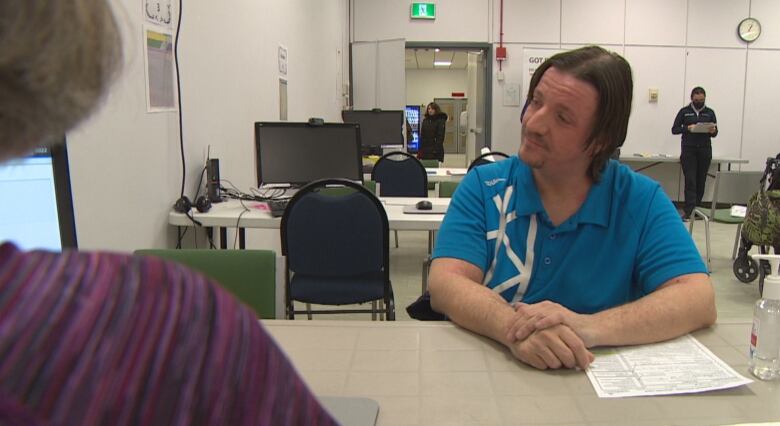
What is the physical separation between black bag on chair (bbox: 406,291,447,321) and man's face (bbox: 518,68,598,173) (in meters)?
0.42

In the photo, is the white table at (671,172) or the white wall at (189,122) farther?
the white table at (671,172)

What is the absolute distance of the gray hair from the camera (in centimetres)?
33

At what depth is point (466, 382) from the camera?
992 mm

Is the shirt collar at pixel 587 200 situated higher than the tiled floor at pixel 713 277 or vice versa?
the shirt collar at pixel 587 200

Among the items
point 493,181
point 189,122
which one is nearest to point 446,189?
point 189,122

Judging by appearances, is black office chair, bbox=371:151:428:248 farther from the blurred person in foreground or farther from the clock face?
the clock face

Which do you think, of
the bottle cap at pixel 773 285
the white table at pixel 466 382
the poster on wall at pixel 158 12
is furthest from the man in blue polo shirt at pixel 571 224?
the poster on wall at pixel 158 12

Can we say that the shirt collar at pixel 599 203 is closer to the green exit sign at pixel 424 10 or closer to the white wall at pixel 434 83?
the green exit sign at pixel 424 10

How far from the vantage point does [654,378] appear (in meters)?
0.99

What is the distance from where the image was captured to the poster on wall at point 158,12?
2.37 m

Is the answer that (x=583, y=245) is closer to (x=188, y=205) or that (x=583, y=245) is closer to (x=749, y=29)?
(x=188, y=205)

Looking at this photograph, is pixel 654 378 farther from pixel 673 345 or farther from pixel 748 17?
pixel 748 17

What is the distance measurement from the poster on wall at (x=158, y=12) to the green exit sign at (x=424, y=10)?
570 centimetres

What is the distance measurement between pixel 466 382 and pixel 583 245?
1.65 ft
